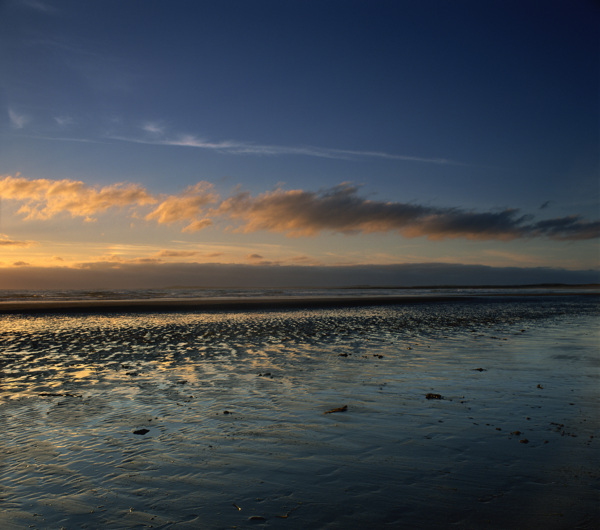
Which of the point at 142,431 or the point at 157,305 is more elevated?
the point at 157,305

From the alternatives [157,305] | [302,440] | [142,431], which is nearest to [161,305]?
[157,305]

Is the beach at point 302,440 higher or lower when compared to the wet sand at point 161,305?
lower

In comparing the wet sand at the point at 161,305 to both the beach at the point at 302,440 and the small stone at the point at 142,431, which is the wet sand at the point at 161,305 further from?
the small stone at the point at 142,431

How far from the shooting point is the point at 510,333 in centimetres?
2286

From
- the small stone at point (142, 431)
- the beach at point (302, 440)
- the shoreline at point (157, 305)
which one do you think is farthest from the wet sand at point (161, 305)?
the small stone at point (142, 431)

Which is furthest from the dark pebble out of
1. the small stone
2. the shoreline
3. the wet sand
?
the shoreline

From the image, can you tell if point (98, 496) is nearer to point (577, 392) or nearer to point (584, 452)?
point (584, 452)

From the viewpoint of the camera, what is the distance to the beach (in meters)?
5.21

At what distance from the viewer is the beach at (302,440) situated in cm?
521

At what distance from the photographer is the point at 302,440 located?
7.59 metres

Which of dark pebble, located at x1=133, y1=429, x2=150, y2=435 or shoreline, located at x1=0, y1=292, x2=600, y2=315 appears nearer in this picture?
dark pebble, located at x1=133, y1=429, x2=150, y2=435

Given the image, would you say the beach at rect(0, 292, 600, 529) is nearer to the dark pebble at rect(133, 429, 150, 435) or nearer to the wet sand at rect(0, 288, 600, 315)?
the dark pebble at rect(133, 429, 150, 435)

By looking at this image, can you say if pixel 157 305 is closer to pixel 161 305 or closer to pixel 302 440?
pixel 161 305

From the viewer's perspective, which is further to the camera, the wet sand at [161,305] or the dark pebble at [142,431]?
the wet sand at [161,305]
